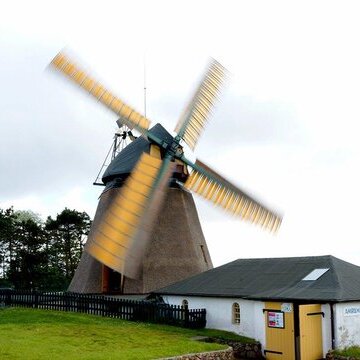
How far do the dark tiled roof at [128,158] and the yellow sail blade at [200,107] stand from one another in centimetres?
96

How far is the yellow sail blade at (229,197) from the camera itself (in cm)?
2167

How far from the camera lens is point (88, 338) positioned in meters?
15.4

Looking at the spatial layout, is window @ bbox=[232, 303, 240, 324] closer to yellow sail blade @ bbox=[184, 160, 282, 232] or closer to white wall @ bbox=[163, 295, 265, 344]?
white wall @ bbox=[163, 295, 265, 344]

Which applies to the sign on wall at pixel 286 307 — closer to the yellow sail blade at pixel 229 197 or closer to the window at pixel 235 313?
the window at pixel 235 313

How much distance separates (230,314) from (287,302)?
3323 mm

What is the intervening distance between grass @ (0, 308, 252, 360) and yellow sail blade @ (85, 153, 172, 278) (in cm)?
220

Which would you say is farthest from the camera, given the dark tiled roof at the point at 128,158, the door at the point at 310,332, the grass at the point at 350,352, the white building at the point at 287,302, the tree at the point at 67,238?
the tree at the point at 67,238

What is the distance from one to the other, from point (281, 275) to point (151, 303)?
5280 millimetres

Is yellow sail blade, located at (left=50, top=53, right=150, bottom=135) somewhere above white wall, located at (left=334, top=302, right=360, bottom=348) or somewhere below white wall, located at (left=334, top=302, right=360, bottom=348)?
above

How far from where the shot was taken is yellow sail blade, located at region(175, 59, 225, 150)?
22125 mm

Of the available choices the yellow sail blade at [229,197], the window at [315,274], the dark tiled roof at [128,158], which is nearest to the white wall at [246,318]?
the window at [315,274]

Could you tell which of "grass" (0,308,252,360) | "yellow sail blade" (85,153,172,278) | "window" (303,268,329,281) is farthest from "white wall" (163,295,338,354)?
"yellow sail blade" (85,153,172,278)

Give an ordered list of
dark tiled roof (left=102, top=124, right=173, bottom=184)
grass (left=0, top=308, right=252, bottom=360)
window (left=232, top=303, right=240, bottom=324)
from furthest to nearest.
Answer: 1. dark tiled roof (left=102, top=124, right=173, bottom=184)
2. window (left=232, top=303, right=240, bottom=324)
3. grass (left=0, top=308, right=252, bottom=360)

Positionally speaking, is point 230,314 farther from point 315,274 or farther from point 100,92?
point 100,92
